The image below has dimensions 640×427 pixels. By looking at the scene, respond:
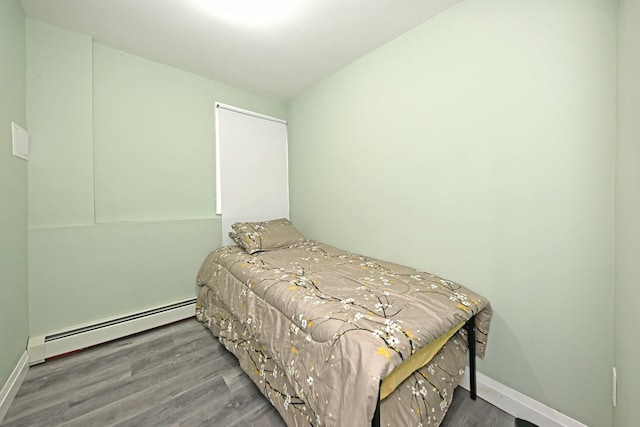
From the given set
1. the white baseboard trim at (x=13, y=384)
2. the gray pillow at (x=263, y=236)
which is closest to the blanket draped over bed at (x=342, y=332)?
the gray pillow at (x=263, y=236)

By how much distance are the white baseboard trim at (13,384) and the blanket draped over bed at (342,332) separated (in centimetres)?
105

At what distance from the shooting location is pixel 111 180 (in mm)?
1868

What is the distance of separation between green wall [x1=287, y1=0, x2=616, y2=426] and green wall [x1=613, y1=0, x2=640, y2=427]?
8cm

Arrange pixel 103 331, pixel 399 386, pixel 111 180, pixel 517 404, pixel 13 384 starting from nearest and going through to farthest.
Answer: pixel 399 386 → pixel 517 404 → pixel 13 384 → pixel 103 331 → pixel 111 180

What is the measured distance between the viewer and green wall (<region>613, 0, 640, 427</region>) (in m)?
0.74

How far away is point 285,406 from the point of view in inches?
43.7

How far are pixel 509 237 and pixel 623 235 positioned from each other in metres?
0.39

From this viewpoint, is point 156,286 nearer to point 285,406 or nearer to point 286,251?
point 286,251

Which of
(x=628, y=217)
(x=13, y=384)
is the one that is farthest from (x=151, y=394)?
(x=628, y=217)

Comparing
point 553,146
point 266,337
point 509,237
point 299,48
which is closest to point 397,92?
point 299,48

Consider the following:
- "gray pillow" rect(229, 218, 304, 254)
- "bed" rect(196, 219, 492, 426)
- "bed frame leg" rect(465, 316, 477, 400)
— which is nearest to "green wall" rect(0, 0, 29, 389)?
"bed" rect(196, 219, 492, 426)

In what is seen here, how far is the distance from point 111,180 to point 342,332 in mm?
2163

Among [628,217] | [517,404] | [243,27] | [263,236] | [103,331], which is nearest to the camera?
[628,217]

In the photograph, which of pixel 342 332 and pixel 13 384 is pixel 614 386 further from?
pixel 13 384
